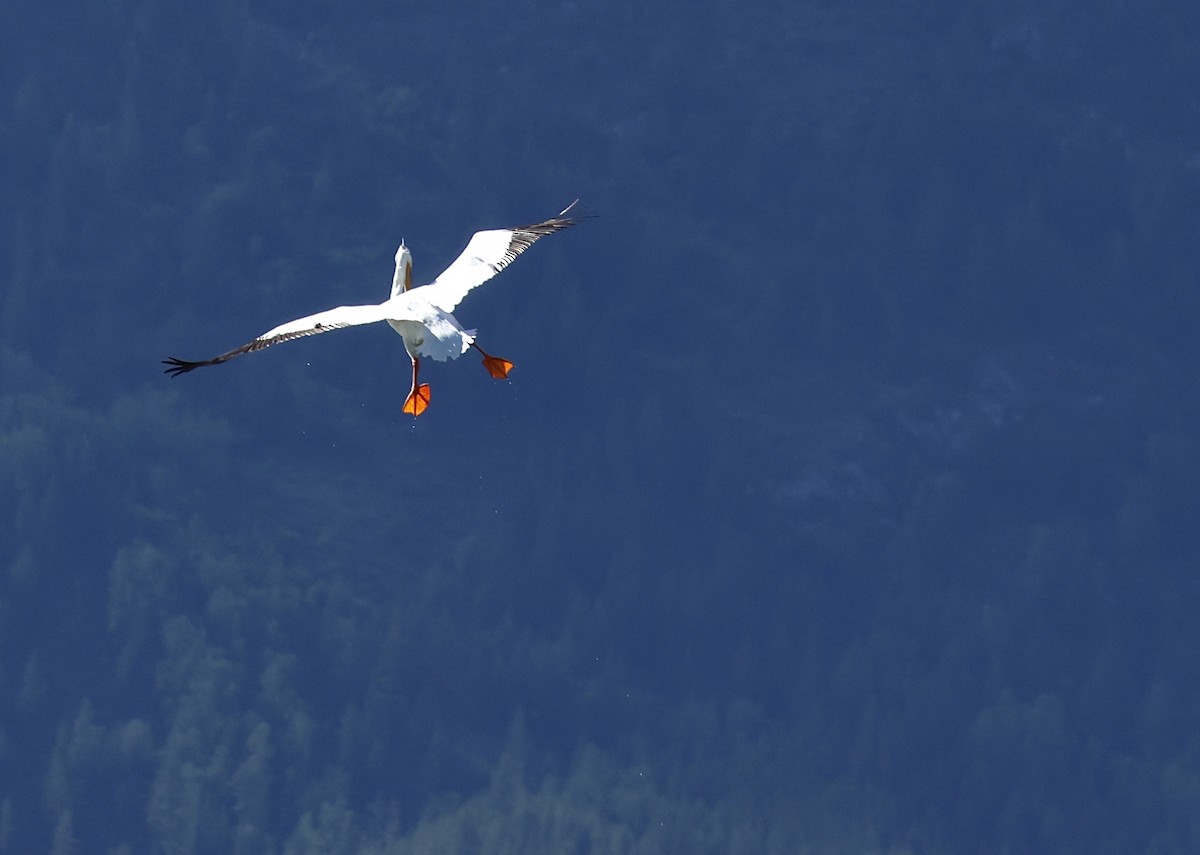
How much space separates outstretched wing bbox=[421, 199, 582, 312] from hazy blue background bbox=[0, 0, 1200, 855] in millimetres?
50105

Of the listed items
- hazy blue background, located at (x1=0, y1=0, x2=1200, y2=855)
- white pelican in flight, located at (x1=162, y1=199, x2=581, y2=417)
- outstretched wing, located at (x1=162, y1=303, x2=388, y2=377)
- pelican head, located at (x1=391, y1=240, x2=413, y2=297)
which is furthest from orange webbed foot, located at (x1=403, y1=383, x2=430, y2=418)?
hazy blue background, located at (x1=0, y1=0, x2=1200, y2=855)

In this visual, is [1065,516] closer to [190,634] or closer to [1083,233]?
[1083,233]

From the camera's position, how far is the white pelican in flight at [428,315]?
3073 inches

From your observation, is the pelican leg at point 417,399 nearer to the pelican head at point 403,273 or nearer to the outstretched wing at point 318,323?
the pelican head at point 403,273

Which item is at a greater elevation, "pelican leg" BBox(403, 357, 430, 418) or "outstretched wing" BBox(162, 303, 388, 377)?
"pelican leg" BBox(403, 357, 430, 418)

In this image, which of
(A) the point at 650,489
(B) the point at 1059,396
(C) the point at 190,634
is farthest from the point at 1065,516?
(C) the point at 190,634

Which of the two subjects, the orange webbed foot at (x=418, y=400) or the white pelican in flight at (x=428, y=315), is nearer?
the white pelican in flight at (x=428, y=315)

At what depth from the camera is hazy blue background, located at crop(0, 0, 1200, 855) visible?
13888 centimetres

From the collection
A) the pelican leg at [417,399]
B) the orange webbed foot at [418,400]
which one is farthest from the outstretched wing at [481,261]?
the orange webbed foot at [418,400]

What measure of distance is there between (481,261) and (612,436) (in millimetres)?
57205

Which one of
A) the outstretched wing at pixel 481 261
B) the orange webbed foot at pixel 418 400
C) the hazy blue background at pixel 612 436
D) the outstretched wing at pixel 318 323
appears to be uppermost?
the hazy blue background at pixel 612 436

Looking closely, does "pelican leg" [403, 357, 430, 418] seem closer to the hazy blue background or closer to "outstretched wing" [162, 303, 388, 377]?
"outstretched wing" [162, 303, 388, 377]

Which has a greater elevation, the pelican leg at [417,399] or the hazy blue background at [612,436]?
the hazy blue background at [612,436]

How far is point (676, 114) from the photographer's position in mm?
144000
